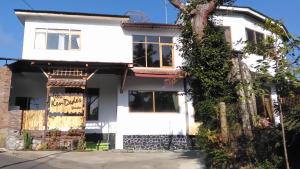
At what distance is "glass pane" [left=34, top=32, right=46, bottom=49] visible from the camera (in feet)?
72.5

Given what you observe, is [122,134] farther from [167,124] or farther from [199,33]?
[199,33]

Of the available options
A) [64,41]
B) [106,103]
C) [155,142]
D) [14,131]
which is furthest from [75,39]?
[155,142]

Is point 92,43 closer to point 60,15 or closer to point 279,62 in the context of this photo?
point 60,15

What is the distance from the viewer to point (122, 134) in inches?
840

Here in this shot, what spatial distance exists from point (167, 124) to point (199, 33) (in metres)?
9.11

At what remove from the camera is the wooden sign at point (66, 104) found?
19672 mm

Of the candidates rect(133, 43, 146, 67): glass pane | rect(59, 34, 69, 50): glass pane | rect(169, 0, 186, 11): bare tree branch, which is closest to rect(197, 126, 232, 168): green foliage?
rect(169, 0, 186, 11): bare tree branch

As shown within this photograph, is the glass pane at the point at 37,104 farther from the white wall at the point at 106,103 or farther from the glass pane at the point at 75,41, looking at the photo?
the glass pane at the point at 75,41

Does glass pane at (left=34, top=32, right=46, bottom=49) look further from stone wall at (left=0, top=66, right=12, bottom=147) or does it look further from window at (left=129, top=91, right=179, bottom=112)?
window at (left=129, top=91, right=179, bottom=112)

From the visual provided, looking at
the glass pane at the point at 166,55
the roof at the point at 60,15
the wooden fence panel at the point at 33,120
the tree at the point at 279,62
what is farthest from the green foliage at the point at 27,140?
the tree at the point at 279,62

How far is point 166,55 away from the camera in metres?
23.3

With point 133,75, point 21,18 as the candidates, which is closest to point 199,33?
point 133,75

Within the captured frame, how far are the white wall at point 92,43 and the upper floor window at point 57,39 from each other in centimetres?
24

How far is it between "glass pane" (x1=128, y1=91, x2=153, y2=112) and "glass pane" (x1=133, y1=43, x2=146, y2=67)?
176 centimetres
